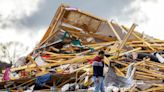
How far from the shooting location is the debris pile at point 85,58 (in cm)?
1831

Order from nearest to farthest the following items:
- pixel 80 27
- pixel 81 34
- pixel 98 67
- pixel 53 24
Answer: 1. pixel 98 67
2. pixel 81 34
3. pixel 53 24
4. pixel 80 27

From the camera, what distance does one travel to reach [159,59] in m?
19.9

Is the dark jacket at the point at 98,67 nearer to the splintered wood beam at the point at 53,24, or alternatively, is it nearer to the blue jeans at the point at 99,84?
the blue jeans at the point at 99,84

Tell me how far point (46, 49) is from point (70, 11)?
2414mm

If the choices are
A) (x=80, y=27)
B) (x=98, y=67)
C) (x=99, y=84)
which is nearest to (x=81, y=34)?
(x=80, y=27)

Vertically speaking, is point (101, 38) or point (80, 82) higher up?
point (101, 38)

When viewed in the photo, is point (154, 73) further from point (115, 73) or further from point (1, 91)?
point (1, 91)

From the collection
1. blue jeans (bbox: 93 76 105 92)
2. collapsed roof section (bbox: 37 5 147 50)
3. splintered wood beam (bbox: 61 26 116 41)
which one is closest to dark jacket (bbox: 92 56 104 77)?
blue jeans (bbox: 93 76 105 92)

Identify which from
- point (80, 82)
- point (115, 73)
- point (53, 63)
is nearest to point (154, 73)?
point (115, 73)

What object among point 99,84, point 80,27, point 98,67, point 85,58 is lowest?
point 99,84

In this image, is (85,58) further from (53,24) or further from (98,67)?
(98,67)

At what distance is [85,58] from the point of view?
2106 centimetres

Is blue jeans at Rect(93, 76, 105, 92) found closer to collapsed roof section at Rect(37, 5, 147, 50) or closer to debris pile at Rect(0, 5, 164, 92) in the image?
debris pile at Rect(0, 5, 164, 92)

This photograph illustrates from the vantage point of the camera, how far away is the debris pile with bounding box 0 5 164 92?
60.1 ft
